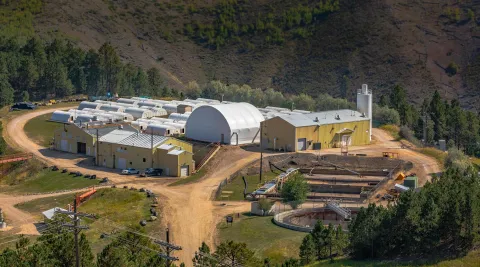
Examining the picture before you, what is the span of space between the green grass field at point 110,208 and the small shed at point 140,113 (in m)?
19.2

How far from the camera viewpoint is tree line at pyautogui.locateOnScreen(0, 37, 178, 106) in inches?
3063

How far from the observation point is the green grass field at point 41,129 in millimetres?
60062

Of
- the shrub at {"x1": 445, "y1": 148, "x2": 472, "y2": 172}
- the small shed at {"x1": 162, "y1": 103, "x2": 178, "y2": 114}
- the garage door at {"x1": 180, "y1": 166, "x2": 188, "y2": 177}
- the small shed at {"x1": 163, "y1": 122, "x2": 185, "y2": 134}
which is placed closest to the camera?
the shrub at {"x1": 445, "y1": 148, "x2": 472, "y2": 172}

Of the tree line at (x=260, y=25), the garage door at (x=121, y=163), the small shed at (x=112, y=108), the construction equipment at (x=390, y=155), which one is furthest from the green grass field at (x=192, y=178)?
the tree line at (x=260, y=25)

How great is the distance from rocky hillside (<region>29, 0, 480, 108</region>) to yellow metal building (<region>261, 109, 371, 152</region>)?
32.8 meters

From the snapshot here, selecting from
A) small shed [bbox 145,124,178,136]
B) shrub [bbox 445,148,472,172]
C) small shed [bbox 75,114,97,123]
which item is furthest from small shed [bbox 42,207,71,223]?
shrub [bbox 445,148,472,172]

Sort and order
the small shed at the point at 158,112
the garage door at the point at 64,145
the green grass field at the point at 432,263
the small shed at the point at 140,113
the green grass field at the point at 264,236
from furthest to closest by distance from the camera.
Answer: the small shed at the point at 158,112, the small shed at the point at 140,113, the garage door at the point at 64,145, the green grass field at the point at 264,236, the green grass field at the point at 432,263

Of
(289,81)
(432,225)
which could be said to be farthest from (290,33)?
(432,225)

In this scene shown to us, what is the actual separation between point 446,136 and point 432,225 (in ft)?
113

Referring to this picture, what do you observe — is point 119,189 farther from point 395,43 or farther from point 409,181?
point 395,43

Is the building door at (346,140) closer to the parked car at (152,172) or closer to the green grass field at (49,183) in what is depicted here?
the parked car at (152,172)

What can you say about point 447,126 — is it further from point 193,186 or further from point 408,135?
point 193,186

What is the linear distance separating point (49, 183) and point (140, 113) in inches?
643

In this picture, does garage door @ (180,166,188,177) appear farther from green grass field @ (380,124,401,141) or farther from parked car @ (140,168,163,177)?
green grass field @ (380,124,401,141)
